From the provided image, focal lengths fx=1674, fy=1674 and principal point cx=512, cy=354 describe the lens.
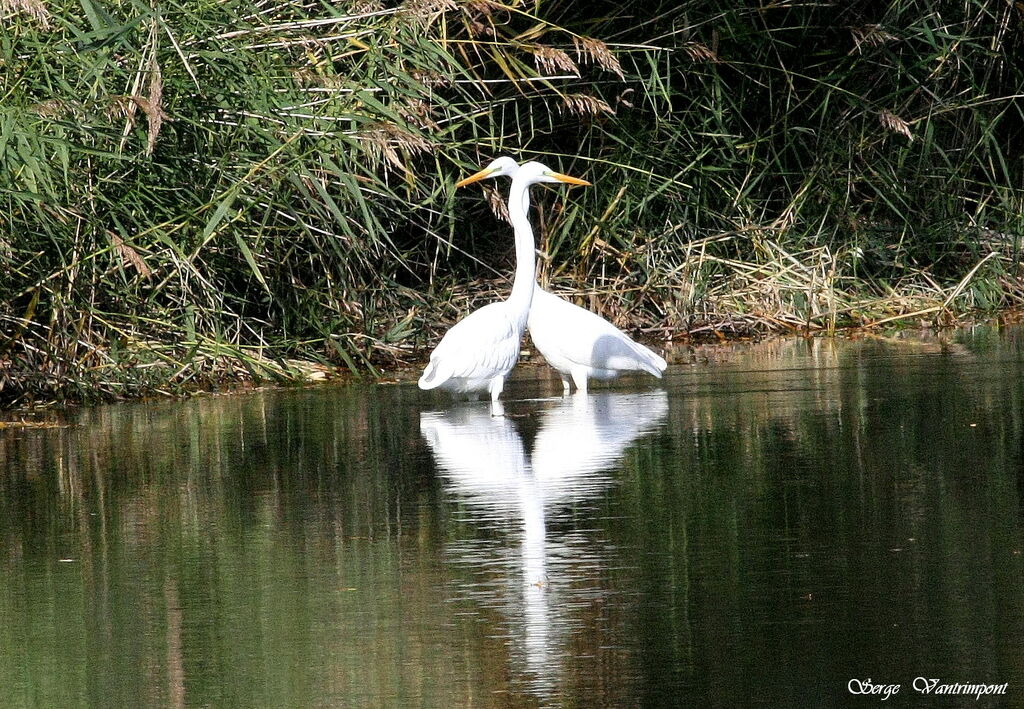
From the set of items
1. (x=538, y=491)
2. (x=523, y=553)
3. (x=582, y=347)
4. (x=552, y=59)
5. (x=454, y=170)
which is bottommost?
(x=523, y=553)

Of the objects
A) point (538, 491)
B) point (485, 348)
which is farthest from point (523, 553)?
point (485, 348)

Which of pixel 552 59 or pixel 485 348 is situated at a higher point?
pixel 552 59

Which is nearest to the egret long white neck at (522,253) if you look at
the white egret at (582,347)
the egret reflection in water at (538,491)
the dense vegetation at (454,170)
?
the white egret at (582,347)

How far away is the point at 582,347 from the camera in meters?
8.98

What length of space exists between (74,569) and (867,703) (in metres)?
2.62

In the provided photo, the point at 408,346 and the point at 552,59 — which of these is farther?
the point at 408,346

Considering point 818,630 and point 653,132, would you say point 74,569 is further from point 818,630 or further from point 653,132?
point 653,132

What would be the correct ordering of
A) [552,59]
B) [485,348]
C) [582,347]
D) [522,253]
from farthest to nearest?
[552,59]
[522,253]
[582,347]
[485,348]

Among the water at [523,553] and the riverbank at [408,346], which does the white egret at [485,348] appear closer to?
the water at [523,553]

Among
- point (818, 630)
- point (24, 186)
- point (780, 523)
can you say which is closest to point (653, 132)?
point (24, 186)

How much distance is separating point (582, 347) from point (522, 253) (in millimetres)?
656

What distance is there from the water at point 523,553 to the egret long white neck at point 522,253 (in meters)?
0.62

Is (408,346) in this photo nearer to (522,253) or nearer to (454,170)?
(454,170)

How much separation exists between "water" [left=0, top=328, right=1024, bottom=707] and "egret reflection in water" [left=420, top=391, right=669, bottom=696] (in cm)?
2
